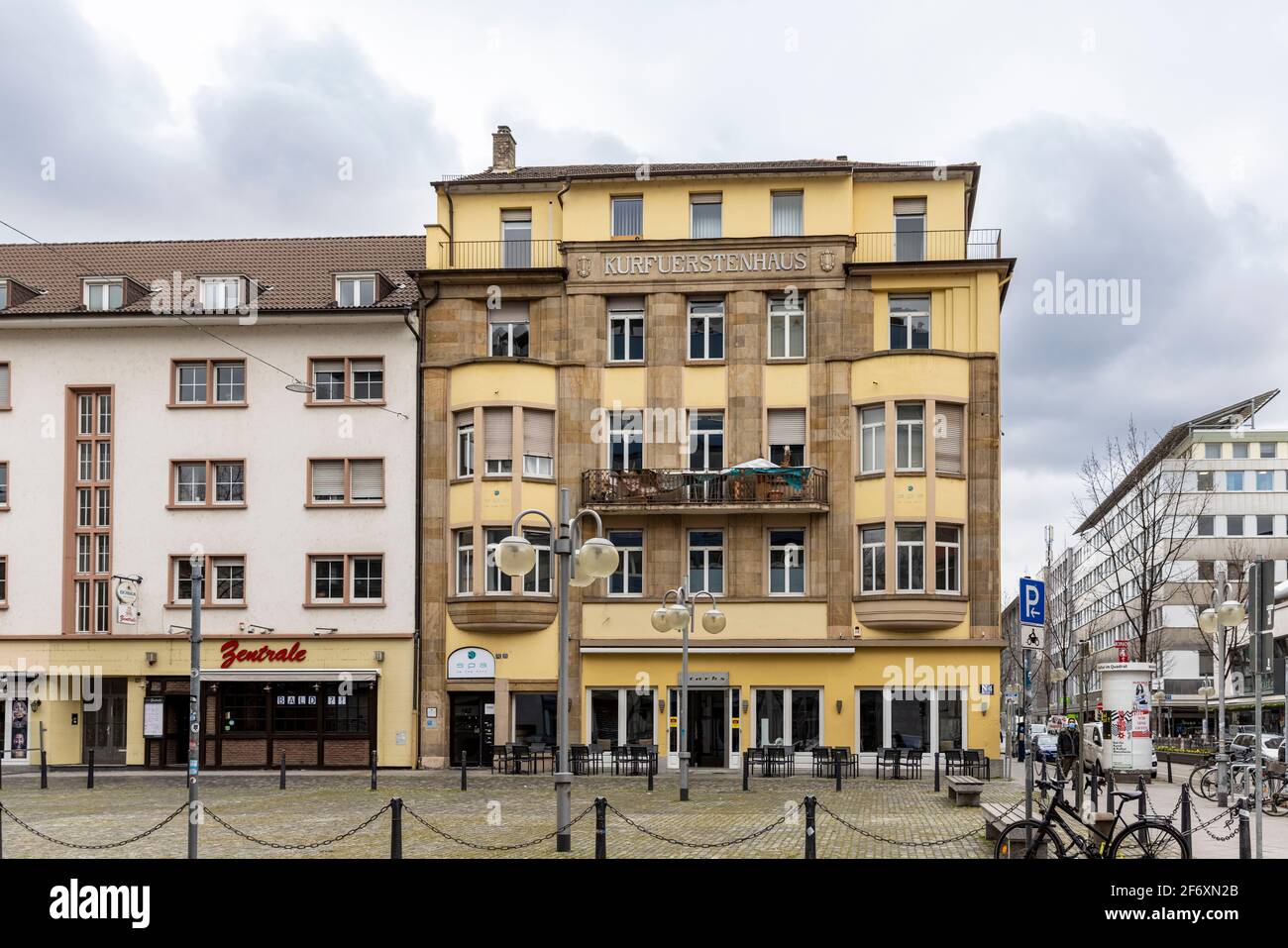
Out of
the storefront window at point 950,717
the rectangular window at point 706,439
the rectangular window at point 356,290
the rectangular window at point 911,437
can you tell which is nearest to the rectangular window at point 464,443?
the rectangular window at point 356,290

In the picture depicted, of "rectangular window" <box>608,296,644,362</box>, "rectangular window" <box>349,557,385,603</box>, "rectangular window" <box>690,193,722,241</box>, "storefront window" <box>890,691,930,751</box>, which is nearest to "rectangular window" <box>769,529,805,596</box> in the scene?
"storefront window" <box>890,691,930,751</box>

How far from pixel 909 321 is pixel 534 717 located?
47.8ft

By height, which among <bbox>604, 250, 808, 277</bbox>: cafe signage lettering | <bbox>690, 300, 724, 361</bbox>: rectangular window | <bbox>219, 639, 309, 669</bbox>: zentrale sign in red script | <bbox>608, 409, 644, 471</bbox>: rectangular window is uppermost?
<bbox>604, 250, 808, 277</bbox>: cafe signage lettering

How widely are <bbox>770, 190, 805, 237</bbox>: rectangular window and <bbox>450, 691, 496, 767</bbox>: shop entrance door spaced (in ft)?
48.9

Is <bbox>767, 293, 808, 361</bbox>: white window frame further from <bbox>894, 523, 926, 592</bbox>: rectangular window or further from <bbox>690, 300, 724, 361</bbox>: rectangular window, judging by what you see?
<bbox>894, 523, 926, 592</bbox>: rectangular window

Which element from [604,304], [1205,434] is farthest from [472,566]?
[1205,434]

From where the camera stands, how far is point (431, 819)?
80.4ft

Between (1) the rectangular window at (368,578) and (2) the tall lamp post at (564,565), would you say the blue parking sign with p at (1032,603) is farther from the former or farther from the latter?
(1) the rectangular window at (368,578)

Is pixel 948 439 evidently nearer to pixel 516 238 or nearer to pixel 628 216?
pixel 628 216

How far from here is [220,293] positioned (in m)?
43.1

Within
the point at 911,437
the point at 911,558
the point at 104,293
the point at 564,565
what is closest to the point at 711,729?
the point at 911,558

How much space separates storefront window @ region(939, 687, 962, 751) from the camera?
3944 centimetres

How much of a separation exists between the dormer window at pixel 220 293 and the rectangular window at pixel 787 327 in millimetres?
14916
